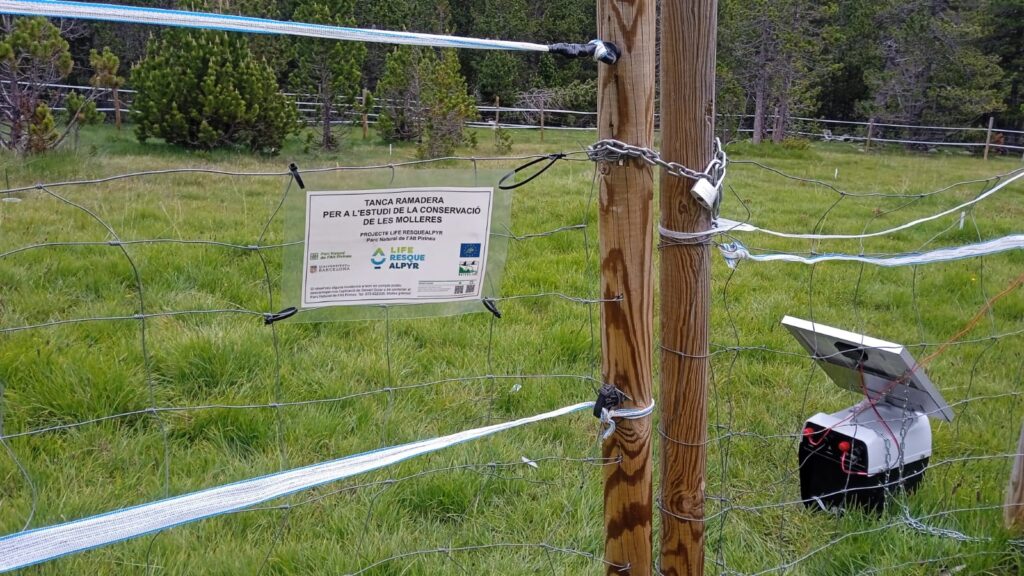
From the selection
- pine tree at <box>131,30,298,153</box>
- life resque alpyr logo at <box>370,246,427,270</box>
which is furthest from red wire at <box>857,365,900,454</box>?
pine tree at <box>131,30,298,153</box>

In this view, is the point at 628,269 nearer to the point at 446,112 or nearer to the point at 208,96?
the point at 446,112

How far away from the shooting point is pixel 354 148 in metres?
15.5

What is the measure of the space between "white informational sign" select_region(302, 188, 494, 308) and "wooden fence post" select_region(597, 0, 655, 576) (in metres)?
0.32

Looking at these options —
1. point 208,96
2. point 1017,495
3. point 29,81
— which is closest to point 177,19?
point 1017,495

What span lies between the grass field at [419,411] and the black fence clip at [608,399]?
2.28ft

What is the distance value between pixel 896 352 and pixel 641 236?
1224 mm

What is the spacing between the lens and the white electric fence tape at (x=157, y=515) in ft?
4.46

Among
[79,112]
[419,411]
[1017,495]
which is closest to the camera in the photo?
[1017,495]

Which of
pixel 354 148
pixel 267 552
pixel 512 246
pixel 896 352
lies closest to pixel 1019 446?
pixel 896 352

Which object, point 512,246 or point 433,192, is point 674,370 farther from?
point 512,246

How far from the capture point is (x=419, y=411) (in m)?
3.33

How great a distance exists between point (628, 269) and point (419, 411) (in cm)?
177

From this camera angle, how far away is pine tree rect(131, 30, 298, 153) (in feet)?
41.4

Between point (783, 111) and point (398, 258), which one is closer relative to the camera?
point (398, 258)
